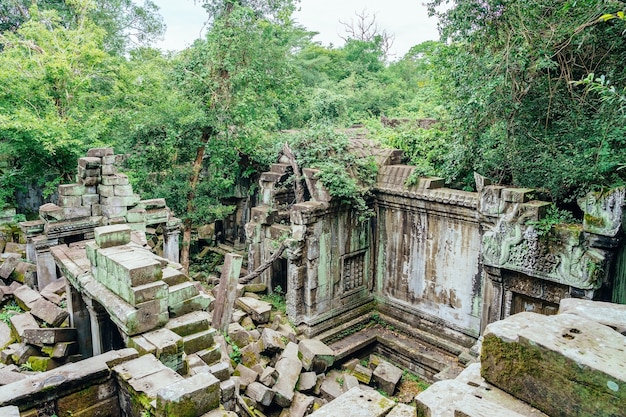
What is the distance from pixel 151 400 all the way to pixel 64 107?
1041cm

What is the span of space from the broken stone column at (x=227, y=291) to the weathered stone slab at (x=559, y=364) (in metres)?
6.35

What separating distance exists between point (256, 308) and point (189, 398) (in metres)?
6.37

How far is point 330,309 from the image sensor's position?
35.9 feet

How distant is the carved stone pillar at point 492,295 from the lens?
8375 millimetres

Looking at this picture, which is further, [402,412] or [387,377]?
[387,377]

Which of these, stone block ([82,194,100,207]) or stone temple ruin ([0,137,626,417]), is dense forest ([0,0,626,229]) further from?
stone block ([82,194,100,207])

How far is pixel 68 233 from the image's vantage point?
29.8 ft

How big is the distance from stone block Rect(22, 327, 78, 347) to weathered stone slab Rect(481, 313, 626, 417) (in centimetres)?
645

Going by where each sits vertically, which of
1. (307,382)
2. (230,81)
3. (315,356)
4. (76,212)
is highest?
(230,81)

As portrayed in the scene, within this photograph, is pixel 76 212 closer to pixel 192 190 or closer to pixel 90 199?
pixel 90 199

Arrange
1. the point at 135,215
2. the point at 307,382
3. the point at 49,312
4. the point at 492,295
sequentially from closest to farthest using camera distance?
the point at 49,312, the point at 492,295, the point at 307,382, the point at 135,215

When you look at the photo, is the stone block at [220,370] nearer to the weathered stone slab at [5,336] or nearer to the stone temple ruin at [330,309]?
the stone temple ruin at [330,309]

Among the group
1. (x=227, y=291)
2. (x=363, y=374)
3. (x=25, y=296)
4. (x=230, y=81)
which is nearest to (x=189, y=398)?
(x=227, y=291)

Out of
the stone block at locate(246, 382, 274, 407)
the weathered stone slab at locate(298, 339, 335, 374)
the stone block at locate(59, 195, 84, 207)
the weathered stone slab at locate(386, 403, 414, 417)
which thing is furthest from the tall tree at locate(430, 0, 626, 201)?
the stone block at locate(59, 195, 84, 207)
